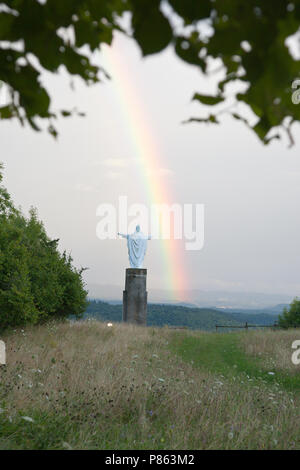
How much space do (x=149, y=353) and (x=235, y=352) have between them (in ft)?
14.3

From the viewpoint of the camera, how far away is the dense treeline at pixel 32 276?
44.7ft

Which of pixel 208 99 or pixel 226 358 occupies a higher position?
pixel 208 99

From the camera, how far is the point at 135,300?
22172mm

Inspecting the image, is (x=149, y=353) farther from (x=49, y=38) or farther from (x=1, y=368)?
(x=49, y=38)

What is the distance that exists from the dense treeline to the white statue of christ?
183 inches

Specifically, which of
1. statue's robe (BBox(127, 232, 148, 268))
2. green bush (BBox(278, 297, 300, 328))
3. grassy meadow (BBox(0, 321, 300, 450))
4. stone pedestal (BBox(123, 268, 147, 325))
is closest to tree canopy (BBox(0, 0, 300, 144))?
grassy meadow (BBox(0, 321, 300, 450))

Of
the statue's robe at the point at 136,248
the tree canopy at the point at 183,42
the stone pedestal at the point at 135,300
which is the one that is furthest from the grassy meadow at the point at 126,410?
the statue's robe at the point at 136,248

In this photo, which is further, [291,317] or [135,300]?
[291,317]

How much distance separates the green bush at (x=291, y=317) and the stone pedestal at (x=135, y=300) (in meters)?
11.4

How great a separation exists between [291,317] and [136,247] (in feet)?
40.8

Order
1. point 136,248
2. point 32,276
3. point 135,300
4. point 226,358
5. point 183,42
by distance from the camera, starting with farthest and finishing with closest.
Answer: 1. point 136,248
2. point 135,300
3. point 32,276
4. point 226,358
5. point 183,42

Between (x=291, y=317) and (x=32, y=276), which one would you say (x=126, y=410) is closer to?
(x=32, y=276)

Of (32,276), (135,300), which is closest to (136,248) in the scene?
(135,300)

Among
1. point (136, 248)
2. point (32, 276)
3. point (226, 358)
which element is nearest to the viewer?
point (226, 358)
